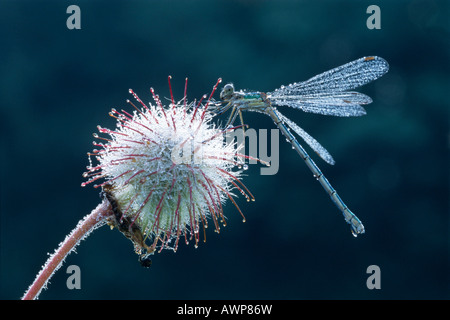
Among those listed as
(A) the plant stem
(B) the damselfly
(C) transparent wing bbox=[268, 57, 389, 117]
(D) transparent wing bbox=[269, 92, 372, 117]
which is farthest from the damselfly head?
(A) the plant stem

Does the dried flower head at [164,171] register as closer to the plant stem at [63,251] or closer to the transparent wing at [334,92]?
the plant stem at [63,251]

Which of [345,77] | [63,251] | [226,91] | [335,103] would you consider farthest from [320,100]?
[63,251]

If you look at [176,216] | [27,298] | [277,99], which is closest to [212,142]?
[176,216]

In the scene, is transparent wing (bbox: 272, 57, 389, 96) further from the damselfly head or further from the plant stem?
the plant stem

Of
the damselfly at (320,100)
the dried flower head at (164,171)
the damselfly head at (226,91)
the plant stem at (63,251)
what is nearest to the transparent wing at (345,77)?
the damselfly at (320,100)

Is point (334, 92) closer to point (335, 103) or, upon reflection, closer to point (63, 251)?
point (335, 103)

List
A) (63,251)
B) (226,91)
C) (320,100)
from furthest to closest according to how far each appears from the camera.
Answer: (320,100) < (226,91) < (63,251)

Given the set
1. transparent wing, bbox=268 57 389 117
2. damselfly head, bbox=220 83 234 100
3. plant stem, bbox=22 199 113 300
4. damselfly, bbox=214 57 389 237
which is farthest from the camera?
transparent wing, bbox=268 57 389 117
